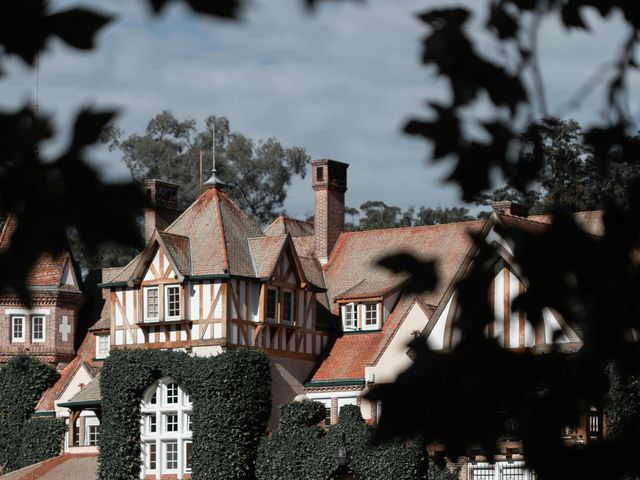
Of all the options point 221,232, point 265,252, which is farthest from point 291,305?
point 221,232

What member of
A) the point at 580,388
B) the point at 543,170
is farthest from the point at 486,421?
the point at 543,170

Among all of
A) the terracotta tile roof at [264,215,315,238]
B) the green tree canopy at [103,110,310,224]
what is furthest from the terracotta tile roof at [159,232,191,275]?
the green tree canopy at [103,110,310,224]

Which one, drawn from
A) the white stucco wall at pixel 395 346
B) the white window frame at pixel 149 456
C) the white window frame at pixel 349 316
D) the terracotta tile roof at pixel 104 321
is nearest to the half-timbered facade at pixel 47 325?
the terracotta tile roof at pixel 104 321

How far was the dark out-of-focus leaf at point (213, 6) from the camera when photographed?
278cm

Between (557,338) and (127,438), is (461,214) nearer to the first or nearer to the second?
(127,438)

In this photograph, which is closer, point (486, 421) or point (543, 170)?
point (486, 421)

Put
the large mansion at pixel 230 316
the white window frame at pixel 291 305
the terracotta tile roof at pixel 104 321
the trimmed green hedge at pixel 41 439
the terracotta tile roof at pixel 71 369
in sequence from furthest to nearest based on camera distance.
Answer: the terracotta tile roof at pixel 104 321, the terracotta tile roof at pixel 71 369, the trimmed green hedge at pixel 41 439, the white window frame at pixel 291 305, the large mansion at pixel 230 316

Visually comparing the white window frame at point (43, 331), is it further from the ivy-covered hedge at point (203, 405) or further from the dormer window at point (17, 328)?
the ivy-covered hedge at point (203, 405)

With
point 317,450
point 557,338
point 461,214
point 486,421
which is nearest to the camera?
point 486,421

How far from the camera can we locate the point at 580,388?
11.8 feet

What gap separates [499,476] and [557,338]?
87.8 ft

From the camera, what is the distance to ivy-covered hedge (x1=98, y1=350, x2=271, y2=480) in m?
33.0

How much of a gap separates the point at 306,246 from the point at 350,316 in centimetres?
458

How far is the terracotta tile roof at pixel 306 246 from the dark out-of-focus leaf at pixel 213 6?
37.6 metres
